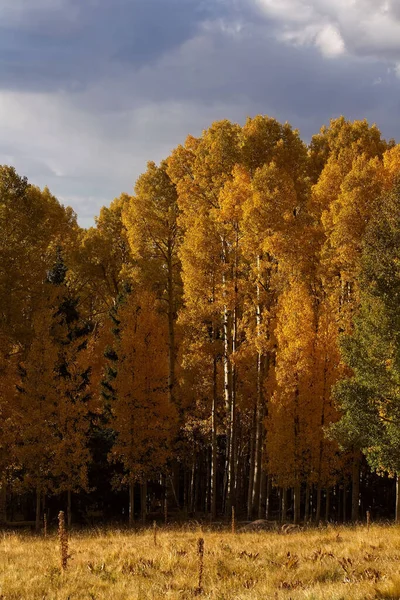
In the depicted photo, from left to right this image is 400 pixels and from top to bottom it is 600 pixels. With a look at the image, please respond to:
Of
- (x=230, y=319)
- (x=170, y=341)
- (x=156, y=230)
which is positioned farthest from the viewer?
(x=156, y=230)

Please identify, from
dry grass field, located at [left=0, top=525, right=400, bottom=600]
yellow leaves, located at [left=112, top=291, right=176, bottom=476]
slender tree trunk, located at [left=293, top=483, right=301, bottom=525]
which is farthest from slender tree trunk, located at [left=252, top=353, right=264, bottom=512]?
dry grass field, located at [left=0, top=525, right=400, bottom=600]

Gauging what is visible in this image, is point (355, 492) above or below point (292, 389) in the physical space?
below

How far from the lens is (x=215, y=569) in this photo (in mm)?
9805

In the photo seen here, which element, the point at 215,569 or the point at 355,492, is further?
the point at 355,492

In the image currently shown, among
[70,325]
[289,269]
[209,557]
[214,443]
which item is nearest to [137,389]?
[214,443]

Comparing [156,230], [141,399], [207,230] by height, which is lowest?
[141,399]

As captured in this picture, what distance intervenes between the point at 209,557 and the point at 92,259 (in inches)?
957

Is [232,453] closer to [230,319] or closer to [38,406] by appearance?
[230,319]

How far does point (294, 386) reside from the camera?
Answer: 65.7 feet

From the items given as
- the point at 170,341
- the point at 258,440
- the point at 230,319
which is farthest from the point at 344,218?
the point at 170,341

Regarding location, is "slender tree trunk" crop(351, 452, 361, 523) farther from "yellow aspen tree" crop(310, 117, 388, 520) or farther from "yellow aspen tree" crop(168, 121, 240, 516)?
"yellow aspen tree" crop(168, 121, 240, 516)

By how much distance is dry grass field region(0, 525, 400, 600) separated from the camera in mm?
8039

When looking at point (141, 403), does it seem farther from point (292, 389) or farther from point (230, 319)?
point (292, 389)

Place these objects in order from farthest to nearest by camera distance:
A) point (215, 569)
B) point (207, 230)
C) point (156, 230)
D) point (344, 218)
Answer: point (156, 230) < point (207, 230) < point (344, 218) < point (215, 569)
